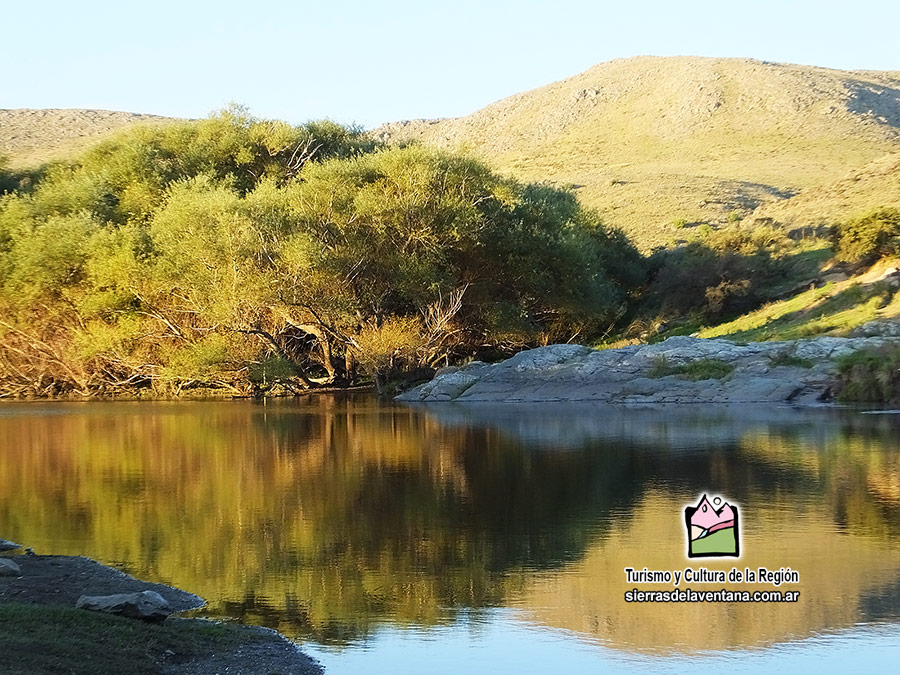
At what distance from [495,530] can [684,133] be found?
91.6 m

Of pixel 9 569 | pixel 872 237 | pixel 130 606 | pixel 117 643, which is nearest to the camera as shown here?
pixel 117 643

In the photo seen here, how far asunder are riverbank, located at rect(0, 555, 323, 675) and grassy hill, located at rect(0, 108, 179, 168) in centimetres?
7934

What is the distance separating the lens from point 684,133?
331ft

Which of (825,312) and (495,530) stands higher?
(825,312)

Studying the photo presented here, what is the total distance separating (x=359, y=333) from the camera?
41031 millimetres

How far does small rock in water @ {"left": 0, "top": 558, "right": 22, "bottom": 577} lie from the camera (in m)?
10.5

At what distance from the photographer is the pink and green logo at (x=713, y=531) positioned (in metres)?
12.3

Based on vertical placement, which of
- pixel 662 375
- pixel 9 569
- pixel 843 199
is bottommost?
pixel 662 375

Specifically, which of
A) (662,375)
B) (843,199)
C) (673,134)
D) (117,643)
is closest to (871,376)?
(662,375)

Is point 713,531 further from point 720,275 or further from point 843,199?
point 843,199

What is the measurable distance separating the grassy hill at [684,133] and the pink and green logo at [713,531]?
51.2m

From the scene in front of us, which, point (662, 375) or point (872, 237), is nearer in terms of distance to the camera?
point (662, 375)

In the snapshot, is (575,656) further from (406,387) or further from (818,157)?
(818,157)

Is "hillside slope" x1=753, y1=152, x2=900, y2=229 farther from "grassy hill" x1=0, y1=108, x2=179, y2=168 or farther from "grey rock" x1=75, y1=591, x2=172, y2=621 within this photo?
"grassy hill" x1=0, y1=108, x2=179, y2=168
